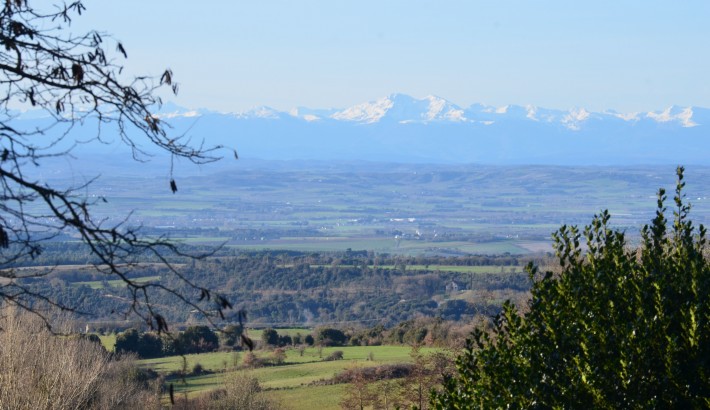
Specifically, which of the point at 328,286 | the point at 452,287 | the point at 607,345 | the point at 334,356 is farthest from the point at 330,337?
the point at 607,345

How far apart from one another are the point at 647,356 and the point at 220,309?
3.64m

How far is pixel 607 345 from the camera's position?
7.03 m

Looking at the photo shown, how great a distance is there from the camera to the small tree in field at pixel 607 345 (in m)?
6.80

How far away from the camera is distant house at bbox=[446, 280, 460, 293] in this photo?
72938mm

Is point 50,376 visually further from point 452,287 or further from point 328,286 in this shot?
point 328,286

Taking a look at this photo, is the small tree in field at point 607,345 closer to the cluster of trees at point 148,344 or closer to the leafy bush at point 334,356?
the cluster of trees at point 148,344

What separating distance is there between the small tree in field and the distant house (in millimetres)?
64211

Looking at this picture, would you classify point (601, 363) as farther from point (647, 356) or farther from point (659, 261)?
point (659, 261)

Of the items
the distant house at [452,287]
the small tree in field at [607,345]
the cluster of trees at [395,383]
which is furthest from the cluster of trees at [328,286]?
the small tree in field at [607,345]

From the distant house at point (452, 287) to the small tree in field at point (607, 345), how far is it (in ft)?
211

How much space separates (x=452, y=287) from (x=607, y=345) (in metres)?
67.2

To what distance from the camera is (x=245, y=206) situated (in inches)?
6860

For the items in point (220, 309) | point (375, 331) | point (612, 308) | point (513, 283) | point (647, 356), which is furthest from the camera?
point (513, 283)

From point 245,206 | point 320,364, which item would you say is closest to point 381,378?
point 320,364
